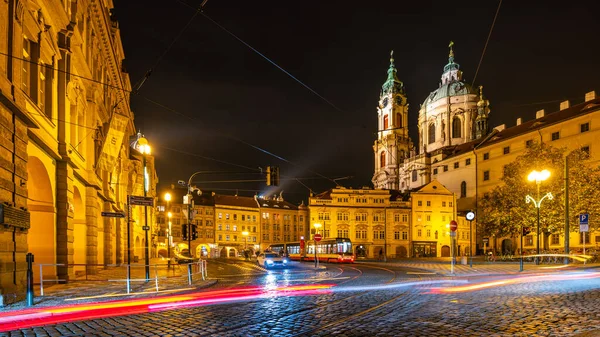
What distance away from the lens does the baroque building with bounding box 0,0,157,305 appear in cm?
1283

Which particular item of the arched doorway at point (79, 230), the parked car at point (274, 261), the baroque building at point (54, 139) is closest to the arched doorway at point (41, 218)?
the baroque building at point (54, 139)

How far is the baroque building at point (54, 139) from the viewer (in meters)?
12.8

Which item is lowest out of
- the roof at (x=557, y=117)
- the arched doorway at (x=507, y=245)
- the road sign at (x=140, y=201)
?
the arched doorway at (x=507, y=245)

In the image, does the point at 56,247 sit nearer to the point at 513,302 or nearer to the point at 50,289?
the point at 50,289

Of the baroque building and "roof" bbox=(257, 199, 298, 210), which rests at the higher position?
the baroque building

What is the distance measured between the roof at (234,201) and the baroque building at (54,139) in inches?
2353

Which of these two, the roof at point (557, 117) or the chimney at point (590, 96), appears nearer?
the roof at point (557, 117)

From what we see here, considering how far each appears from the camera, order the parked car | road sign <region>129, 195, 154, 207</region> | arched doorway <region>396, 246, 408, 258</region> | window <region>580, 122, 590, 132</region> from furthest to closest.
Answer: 1. arched doorway <region>396, 246, 408, 258</region>
2. window <region>580, 122, 590, 132</region>
3. the parked car
4. road sign <region>129, 195, 154, 207</region>

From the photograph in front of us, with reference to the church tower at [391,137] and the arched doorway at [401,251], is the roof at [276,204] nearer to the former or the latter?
the arched doorway at [401,251]

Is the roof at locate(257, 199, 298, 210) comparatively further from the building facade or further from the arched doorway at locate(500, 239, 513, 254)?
the arched doorway at locate(500, 239, 513, 254)

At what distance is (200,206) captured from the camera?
88562mm

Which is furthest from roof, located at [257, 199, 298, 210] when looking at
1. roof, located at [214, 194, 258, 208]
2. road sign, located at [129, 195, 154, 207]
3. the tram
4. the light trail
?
the light trail

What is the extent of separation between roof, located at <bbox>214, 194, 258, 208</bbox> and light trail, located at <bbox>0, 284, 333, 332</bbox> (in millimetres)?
76982

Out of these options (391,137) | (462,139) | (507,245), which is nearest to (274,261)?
(507,245)
